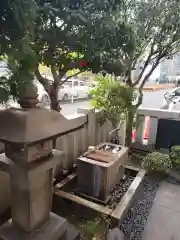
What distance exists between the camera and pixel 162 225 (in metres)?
2.18

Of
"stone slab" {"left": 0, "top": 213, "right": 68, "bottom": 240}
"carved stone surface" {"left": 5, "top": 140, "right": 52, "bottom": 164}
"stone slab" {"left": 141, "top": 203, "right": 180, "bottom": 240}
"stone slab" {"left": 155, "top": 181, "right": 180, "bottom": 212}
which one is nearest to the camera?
"carved stone surface" {"left": 5, "top": 140, "right": 52, "bottom": 164}

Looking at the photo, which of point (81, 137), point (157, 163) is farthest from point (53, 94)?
point (157, 163)

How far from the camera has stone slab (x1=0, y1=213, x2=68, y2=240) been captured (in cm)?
155

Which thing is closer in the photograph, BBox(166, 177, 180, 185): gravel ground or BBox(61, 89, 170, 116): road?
BBox(166, 177, 180, 185): gravel ground

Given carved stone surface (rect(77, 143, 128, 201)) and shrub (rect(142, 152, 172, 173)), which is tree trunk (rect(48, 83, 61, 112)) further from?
shrub (rect(142, 152, 172, 173))

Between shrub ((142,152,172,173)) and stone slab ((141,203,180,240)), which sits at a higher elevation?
shrub ((142,152,172,173))

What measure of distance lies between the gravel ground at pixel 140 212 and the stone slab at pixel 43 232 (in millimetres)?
716

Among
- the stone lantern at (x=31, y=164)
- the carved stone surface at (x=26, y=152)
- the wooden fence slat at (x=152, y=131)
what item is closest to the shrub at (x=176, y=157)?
the wooden fence slat at (x=152, y=131)

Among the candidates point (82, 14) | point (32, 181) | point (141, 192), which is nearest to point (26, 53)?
point (82, 14)

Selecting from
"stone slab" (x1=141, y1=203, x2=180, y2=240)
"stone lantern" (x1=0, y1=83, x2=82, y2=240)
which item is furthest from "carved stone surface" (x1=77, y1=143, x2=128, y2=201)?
"stone lantern" (x1=0, y1=83, x2=82, y2=240)

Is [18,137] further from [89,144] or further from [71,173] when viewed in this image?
[89,144]

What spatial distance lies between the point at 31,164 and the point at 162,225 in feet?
5.41

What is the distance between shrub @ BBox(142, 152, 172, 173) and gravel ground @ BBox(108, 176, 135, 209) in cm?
36

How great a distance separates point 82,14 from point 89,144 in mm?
2502
